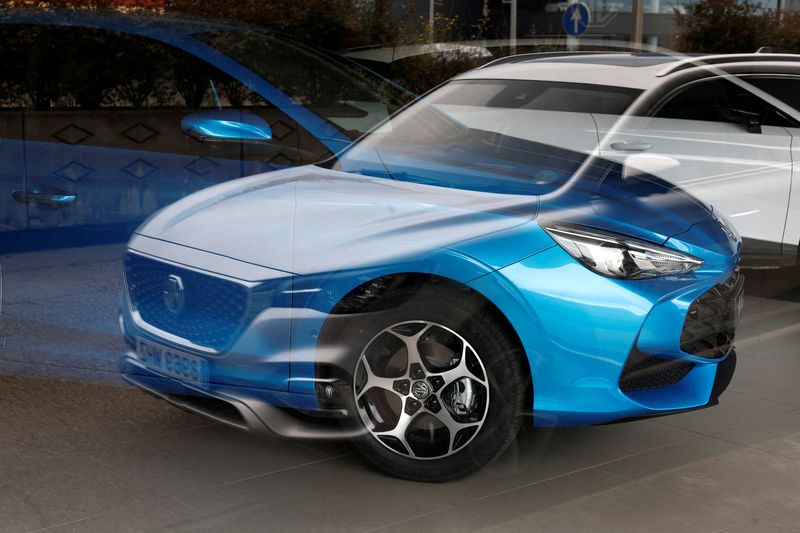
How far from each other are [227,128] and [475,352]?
1.46 metres

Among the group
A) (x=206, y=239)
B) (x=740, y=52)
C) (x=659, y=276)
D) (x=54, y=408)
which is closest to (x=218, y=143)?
(x=206, y=239)

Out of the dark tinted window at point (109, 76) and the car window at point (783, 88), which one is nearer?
the dark tinted window at point (109, 76)

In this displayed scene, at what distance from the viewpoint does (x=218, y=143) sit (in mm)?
4000

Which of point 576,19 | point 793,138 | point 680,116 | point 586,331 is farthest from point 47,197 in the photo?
point 793,138

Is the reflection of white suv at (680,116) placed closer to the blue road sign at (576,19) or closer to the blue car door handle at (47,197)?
the blue road sign at (576,19)

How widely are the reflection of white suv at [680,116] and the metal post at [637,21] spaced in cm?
15

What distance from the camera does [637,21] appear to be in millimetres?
4672

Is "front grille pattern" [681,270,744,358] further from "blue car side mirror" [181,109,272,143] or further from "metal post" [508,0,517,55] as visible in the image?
"blue car side mirror" [181,109,272,143]

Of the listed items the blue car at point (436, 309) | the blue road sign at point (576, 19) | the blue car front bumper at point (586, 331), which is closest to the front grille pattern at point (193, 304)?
the blue car at point (436, 309)

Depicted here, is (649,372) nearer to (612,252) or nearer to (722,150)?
(612,252)

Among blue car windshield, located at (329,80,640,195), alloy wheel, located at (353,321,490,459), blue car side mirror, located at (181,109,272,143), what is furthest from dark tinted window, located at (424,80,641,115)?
alloy wheel, located at (353,321,490,459)

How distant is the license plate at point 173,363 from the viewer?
11.4 feet

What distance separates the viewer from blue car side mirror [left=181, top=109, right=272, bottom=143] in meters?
3.99

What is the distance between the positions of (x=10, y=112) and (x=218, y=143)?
82 centimetres
